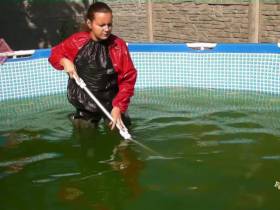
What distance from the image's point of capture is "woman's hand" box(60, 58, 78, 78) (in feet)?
15.6

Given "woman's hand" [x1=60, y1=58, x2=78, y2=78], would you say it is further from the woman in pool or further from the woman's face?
the woman's face

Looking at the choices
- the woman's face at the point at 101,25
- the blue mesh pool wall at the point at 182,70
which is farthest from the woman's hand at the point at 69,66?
the blue mesh pool wall at the point at 182,70

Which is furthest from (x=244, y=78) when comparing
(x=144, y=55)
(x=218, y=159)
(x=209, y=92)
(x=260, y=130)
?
(x=218, y=159)

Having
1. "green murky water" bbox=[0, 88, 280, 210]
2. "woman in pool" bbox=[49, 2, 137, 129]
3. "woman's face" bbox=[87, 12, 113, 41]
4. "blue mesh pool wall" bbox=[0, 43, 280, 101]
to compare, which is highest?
"woman's face" bbox=[87, 12, 113, 41]

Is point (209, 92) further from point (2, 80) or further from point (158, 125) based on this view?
point (2, 80)

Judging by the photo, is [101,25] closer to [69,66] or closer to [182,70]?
[69,66]

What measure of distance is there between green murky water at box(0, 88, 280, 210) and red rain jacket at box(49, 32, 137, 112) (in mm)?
656

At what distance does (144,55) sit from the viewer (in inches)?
342

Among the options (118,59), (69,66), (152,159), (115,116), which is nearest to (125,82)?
(118,59)

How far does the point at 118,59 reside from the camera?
15.9 ft

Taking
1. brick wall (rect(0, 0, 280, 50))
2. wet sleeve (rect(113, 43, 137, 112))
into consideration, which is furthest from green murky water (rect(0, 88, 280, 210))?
brick wall (rect(0, 0, 280, 50))

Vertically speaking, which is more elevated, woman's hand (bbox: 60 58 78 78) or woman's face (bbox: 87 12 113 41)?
woman's face (bbox: 87 12 113 41)

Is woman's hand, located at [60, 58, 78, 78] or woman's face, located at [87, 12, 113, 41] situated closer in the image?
woman's face, located at [87, 12, 113, 41]

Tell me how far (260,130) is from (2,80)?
429 centimetres
